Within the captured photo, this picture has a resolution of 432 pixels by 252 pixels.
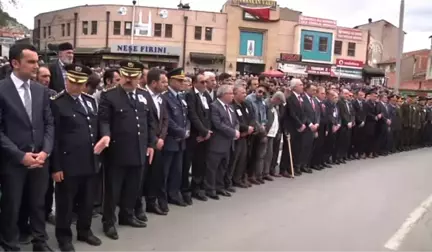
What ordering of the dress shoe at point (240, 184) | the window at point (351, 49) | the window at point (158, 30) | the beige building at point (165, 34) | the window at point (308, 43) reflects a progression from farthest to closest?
the window at point (351, 49), the window at point (308, 43), the window at point (158, 30), the beige building at point (165, 34), the dress shoe at point (240, 184)

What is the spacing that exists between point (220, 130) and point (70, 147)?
131 inches

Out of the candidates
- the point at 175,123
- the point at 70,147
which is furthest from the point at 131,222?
the point at 175,123

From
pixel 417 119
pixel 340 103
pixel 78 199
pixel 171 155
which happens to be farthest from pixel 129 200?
pixel 417 119

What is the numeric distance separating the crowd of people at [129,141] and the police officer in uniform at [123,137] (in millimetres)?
12

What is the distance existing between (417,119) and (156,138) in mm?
14445

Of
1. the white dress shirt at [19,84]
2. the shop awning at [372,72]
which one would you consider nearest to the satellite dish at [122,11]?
the shop awning at [372,72]

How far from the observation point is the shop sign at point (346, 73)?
50.2 m

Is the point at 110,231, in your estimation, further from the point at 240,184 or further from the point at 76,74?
the point at 240,184

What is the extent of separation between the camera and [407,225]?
7055mm

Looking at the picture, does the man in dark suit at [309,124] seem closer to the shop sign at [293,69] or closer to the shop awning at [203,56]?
the shop awning at [203,56]

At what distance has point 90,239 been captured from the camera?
553 centimetres

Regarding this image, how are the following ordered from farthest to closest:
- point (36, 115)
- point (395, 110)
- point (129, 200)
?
point (395, 110)
point (129, 200)
point (36, 115)

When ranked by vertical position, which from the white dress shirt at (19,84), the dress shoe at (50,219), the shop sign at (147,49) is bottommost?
the dress shoe at (50,219)

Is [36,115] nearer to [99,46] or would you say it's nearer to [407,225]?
[407,225]
